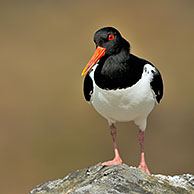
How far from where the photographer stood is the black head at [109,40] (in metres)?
5.93

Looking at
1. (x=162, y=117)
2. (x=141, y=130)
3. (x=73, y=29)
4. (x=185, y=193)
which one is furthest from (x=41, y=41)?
(x=185, y=193)

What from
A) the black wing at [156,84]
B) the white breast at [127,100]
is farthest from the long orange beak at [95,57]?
the black wing at [156,84]

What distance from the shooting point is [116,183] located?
4984 mm

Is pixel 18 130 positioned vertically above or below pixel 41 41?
below

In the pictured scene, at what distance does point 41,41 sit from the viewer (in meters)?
18.2

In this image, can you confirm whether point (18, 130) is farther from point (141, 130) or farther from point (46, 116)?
point (141, 130)

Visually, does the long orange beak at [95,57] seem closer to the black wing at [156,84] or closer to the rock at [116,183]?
the black wing at [156,84]

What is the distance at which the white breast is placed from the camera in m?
6.09

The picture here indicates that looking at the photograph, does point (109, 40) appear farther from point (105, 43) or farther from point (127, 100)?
point (127, 100)

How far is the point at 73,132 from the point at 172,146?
9.52 feet

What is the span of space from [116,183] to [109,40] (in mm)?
1880

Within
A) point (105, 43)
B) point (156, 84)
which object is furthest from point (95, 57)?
point (156, 84)

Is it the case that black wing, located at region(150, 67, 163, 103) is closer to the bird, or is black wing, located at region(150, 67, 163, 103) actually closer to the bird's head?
the bird

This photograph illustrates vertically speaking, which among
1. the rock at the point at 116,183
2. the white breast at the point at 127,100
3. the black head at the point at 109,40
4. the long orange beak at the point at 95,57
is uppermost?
the black head at the point at 109,40
